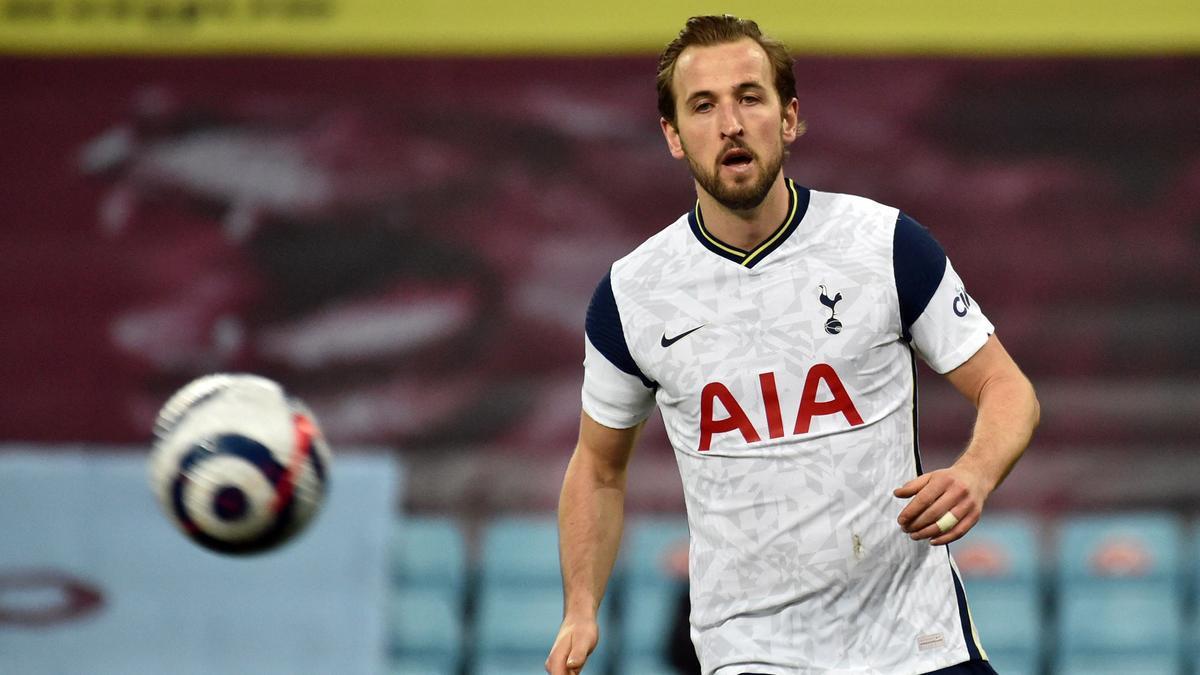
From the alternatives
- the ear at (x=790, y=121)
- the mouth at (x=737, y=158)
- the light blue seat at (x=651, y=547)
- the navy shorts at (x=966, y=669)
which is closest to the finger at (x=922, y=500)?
the navy shorts at (x=966, y=669)

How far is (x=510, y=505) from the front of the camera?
7.23m

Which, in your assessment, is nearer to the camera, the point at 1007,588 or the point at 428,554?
the point at 1007,588

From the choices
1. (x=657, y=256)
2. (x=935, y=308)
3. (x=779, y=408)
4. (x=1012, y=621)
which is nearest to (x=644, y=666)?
(x=1012, y=621)

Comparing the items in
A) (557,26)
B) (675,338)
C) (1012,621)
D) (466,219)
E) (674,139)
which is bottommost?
(1012,621)

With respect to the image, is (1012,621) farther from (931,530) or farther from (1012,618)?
(931,530)

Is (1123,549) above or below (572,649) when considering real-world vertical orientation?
above

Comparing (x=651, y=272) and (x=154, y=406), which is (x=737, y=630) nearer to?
(x=651, y=272)

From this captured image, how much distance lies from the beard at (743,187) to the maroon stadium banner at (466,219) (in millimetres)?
4147

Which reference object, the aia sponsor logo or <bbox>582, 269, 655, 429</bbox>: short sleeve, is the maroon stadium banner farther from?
the aia sponsor logo

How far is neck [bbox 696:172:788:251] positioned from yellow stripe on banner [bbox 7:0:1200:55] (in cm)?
415

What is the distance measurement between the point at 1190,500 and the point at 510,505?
3.28 m

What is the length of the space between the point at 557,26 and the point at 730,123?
448 centimetres

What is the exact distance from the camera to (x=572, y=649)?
10.4 feet

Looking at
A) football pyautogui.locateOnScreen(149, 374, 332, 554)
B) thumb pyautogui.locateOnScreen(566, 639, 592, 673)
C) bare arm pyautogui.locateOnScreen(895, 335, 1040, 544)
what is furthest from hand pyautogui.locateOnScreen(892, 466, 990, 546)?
football pyautogui.locateOnScreen(149, 374, 332, 554)
